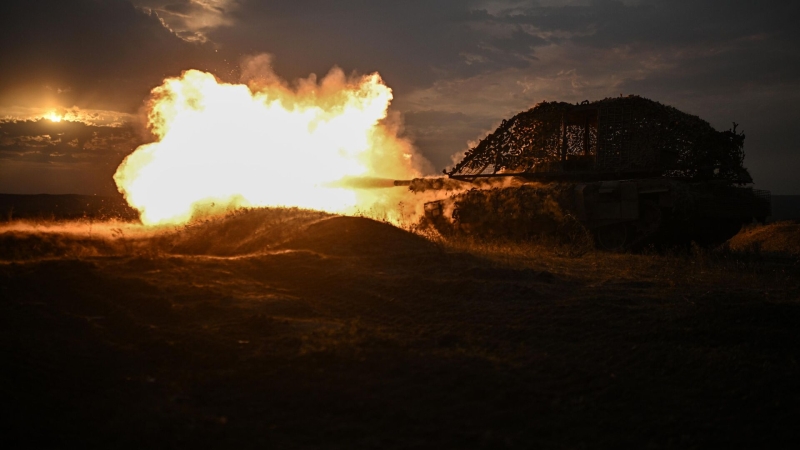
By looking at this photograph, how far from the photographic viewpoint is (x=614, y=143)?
56.6ft

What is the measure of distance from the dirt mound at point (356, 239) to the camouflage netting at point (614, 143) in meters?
7.82

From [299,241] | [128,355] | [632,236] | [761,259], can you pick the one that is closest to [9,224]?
[299,241]

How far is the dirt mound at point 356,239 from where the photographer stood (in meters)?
10.5

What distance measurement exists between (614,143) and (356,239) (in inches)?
377

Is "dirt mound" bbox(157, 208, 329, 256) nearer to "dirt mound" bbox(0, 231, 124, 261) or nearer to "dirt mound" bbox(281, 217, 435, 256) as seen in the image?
"dirt mound" bbox(281, 217, 435, 256)

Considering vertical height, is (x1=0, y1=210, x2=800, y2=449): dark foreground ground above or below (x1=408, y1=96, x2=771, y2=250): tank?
below

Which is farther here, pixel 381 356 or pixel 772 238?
pixel 772 238

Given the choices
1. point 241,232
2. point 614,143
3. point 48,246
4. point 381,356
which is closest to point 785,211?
point 614,143

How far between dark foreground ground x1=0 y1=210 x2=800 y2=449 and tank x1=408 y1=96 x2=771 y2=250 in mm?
5437

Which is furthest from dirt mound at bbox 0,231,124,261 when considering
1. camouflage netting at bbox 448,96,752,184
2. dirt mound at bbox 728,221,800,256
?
dirt mound at bbox 728,221,800,256

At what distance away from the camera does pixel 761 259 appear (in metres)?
14.8

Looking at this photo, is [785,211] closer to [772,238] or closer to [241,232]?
[772,238]

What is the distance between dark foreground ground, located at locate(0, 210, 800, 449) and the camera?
14.7ft

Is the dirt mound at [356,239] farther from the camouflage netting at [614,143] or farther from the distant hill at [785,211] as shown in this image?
the distant hill at [785,211]
